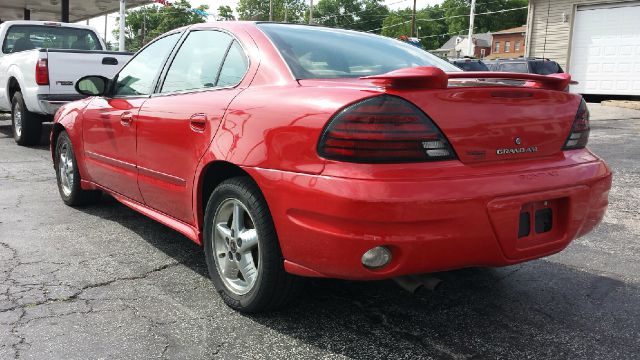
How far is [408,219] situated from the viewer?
2248mm

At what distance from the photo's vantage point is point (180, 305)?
305cm

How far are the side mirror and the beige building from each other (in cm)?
1850

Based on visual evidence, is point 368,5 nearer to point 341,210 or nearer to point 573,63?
point 573,63

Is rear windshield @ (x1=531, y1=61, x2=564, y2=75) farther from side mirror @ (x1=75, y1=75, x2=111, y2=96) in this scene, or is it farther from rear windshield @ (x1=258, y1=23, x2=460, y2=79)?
side mirror @ (x1=75, y1=75, x2=111, y2=96)

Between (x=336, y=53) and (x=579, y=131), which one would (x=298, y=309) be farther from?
(x=579, y=131)

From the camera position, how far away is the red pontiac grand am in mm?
2303

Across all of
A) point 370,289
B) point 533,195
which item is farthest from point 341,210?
point 370,289

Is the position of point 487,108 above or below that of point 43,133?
above

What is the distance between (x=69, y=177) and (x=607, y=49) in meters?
18.7

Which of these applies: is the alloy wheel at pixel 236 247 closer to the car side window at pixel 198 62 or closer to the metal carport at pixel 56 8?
the car side window at pixel 198 62

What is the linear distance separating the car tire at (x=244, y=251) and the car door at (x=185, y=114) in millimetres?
278

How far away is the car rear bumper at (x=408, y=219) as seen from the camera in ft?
7.38

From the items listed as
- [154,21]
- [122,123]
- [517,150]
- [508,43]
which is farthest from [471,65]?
[154,21]

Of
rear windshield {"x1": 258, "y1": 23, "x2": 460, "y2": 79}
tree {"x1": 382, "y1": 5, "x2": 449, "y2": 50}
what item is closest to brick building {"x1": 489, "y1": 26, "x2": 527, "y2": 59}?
tree {"x1": 382, "y1": 5, "x2": 449, "y2": 50}
